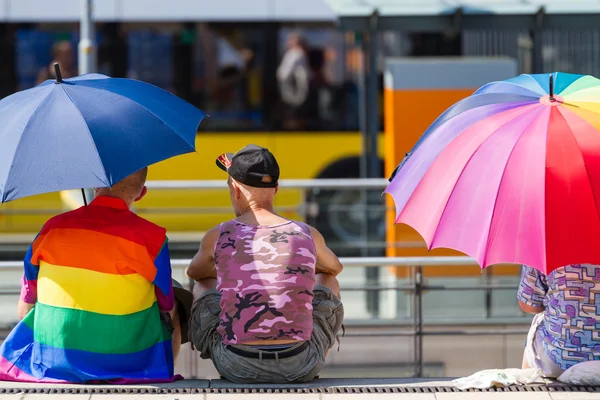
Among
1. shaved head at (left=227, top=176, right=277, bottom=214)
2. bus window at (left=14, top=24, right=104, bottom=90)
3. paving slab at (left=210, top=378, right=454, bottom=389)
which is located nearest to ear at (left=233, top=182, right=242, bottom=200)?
shaved head at (left=227, top=176, right=277, bottom=214)

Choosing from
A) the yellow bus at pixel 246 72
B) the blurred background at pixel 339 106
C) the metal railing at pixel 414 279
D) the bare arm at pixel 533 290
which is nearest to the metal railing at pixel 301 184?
the blurred background at pixel 339 106

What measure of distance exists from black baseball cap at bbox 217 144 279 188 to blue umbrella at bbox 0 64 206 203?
208 millimetres

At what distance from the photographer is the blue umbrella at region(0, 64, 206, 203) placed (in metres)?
3.93

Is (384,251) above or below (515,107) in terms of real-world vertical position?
below

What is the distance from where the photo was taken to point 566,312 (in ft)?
13.4

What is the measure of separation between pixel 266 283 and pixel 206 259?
13.4 inches

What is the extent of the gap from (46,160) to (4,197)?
212mm

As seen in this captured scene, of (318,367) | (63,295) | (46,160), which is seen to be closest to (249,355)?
(318,367)

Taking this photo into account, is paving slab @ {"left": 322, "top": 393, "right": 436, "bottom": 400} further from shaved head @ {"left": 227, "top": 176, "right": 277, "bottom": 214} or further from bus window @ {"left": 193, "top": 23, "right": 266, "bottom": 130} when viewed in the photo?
bus window @ {"left": 193, "top": 23, "right": 266, "bottom": 130}

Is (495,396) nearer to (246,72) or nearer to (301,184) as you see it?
(301,184)

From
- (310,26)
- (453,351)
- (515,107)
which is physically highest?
(310,26)

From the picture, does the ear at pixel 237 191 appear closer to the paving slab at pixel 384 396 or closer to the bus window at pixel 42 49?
the paving slab at pixel 384 396

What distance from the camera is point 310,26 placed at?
11961 millimetres

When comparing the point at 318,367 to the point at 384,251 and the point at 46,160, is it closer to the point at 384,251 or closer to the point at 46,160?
the point at 46,160
